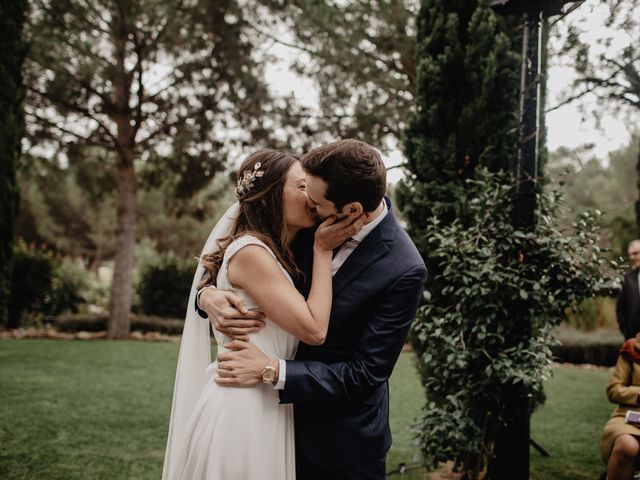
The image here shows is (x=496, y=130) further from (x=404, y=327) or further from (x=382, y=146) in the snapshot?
(x=382, y=146)

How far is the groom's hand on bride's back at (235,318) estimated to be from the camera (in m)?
2.02

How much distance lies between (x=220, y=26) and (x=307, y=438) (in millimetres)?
10502

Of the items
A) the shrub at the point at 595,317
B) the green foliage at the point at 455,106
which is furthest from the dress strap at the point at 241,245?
the shrub at the point at 595,317

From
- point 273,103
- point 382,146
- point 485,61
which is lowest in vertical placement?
point 485,61

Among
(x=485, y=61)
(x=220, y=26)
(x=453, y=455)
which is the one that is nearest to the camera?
(x=453, y=455)

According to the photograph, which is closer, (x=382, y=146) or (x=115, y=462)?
(x=115, y=462)

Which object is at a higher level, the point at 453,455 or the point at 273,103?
the point at 273,103

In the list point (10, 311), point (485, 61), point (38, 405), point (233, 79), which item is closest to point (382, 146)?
point (233, 79)

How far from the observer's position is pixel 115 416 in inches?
227

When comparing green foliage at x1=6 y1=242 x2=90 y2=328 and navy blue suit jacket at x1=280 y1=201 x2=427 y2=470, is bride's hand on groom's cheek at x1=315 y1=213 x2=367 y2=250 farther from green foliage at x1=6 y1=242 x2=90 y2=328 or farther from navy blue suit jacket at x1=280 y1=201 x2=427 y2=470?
green foliage at x1=6 y1=242 x2=90 y2=328

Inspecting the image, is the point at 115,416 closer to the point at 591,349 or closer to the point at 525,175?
the point at 525,175

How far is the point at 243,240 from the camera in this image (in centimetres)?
203

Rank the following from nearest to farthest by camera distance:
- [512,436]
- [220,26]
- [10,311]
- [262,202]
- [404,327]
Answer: [404,327]
[262,202]
[512,436]
[220,26]
[10,311]

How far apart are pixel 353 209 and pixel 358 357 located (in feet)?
1.76
